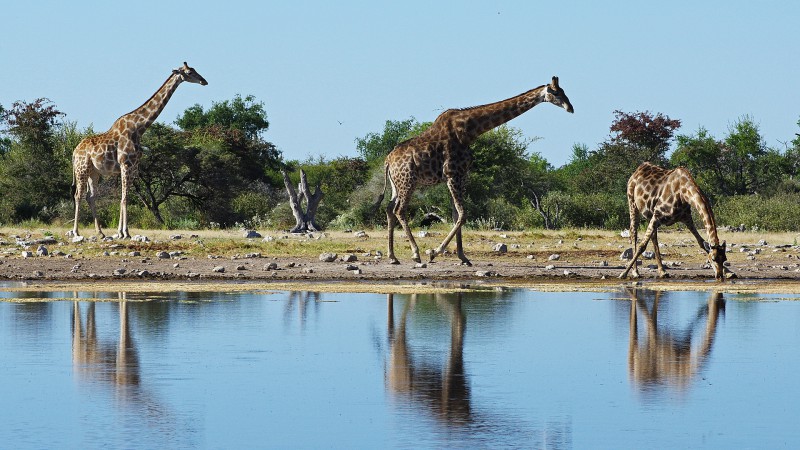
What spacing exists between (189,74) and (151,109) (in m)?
1.21

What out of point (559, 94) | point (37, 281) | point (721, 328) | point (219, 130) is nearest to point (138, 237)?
point (37, 281)

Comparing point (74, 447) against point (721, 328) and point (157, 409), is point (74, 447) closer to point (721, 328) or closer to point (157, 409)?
point (157, 409)

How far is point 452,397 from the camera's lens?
11.1m

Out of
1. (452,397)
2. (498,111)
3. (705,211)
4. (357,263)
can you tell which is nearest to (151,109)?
(357,263)

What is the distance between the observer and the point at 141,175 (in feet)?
137

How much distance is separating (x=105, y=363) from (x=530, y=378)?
4.24 m

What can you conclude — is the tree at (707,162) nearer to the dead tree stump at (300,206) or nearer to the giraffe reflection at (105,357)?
the dead tree stump at (300,206)

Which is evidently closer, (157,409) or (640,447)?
(640,447)

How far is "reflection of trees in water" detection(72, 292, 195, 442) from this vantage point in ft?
33.1

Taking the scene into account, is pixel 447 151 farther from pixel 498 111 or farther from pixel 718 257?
pixel 718 257

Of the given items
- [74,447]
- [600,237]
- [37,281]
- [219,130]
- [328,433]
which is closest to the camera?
[74,447]

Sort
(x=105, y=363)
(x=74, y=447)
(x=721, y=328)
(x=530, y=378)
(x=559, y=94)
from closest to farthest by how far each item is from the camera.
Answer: (x=74, y=447) → (x=530, y=378) → (x=105, y=363) → (x=721, y=328) → (x=559, y=94)

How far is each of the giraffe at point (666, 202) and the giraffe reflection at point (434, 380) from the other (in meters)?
7.28

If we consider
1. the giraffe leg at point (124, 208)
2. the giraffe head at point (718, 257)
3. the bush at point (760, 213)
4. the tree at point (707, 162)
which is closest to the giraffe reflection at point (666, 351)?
the giraffe head at point (718, 257)
